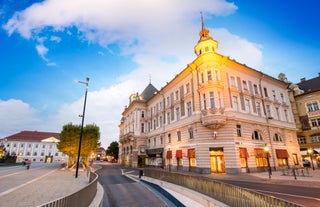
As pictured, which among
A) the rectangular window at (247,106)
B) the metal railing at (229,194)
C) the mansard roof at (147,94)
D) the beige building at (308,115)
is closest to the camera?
the metal railing at (229,194)

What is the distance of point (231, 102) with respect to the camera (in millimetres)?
25469

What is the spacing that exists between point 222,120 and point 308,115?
28846 millimetres

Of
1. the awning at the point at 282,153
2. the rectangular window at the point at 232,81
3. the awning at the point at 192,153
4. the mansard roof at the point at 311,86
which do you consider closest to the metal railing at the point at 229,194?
the awning at the point at 192,153

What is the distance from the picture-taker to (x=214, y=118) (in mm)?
23266

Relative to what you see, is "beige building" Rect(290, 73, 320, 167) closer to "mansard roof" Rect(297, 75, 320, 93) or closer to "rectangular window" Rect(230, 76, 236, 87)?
"mansard roof" Rect(297, 75, 320, 93)

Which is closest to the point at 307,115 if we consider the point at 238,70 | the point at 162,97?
the point at 238,70

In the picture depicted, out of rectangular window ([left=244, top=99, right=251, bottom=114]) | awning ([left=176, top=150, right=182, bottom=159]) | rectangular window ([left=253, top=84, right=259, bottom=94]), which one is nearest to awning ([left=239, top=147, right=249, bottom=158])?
rectangular window ([left=244, top=99, right=251, bottom=114])

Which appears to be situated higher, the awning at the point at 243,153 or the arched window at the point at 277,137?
the arched window at the point at 277,137

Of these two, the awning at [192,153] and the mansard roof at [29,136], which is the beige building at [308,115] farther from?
the mansard roof at [29,136]

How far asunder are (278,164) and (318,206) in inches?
892

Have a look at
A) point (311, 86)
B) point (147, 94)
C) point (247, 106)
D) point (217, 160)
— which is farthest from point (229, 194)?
point (311, 86)

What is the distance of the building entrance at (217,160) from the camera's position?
23703mm

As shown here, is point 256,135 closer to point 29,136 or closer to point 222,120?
point 222,120

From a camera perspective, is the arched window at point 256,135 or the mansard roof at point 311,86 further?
the mansard roof at point 311,86
